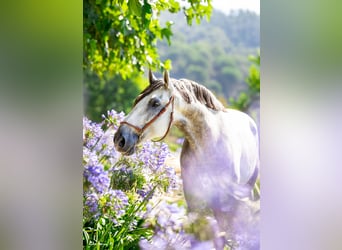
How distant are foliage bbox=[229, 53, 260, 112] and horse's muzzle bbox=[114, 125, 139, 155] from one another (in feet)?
1.75

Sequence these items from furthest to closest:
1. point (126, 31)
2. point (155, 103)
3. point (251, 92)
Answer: point (126, 31)
point (155, 103)
point (251, 92)

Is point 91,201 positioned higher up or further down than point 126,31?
further down

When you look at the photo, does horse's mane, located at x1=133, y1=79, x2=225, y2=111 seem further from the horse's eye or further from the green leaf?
the green leaf

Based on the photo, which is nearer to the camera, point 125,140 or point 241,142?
point 241,142

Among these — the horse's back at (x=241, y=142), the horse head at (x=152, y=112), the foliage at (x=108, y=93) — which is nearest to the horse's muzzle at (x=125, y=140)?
the horse head at (x=152, y=112)

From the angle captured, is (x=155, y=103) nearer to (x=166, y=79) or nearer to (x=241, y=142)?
(x=166, y=79)

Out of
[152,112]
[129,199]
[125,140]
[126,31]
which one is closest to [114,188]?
[129,199]

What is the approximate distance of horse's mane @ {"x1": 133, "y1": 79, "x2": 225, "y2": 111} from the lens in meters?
2.68

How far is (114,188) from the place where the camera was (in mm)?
2809

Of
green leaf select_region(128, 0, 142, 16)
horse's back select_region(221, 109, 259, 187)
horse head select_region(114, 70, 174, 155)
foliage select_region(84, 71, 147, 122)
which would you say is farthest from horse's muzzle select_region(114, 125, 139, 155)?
green leaf select_region(128, 0, 142, 16)

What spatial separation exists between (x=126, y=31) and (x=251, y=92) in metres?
0.79
